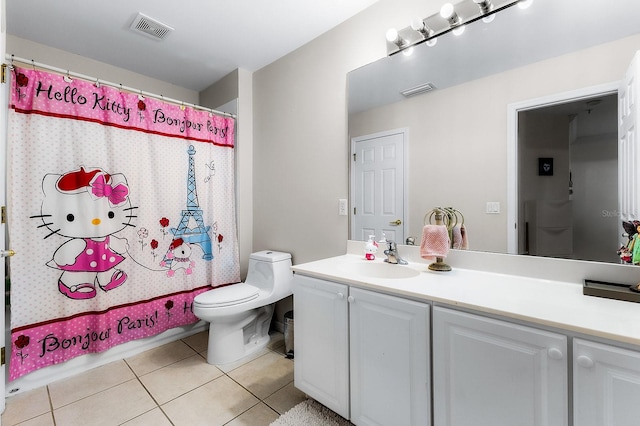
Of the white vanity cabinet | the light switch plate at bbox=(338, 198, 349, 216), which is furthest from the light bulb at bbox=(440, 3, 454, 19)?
the white vanity cabinet

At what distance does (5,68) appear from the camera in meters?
1.55

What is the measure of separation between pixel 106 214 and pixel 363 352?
191 centimetres

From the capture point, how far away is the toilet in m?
1.93

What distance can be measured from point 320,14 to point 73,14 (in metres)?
1.62

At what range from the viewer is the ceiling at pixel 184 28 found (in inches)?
71.0

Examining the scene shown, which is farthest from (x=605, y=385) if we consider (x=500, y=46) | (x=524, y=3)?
(x=524, y=3)

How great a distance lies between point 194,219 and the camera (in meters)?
2.40

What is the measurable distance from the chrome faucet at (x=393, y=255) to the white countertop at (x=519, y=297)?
12 cm

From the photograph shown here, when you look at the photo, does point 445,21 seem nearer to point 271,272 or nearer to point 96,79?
point 271,272

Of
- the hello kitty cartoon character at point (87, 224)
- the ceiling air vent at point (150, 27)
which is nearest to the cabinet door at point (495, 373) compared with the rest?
the hello kitty cartoon character at point (87, 224)

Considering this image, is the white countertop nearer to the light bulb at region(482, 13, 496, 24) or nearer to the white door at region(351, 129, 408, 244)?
the white door at region(351, 129, 408, 244)

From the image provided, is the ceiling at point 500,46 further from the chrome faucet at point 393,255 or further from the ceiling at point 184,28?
the chrome faucet at point 393,255

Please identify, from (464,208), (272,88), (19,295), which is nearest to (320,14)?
(272,88)

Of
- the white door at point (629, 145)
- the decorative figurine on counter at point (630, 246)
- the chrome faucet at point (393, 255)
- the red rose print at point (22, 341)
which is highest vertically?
the white door at point (629, 145)
